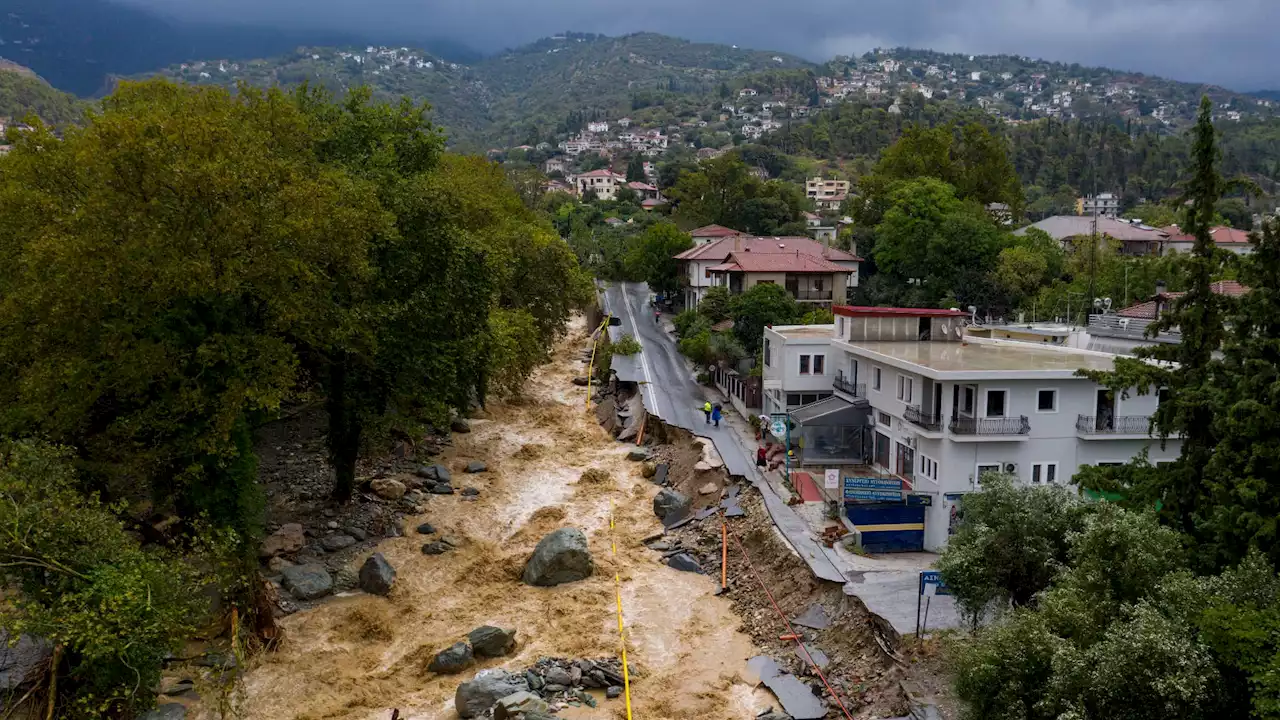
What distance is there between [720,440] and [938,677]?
19.7m

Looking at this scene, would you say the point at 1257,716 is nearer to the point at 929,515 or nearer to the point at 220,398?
the point at 929,515

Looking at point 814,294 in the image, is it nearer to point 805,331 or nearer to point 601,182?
point 805,331

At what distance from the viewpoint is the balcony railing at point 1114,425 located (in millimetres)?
26156

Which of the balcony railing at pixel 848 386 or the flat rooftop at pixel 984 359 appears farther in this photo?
the balcony railing at pixel 848 386

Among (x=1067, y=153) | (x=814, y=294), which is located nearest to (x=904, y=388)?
(x=814, y=294)

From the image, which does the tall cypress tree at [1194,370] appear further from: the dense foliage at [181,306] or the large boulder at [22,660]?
the large boulder at [22,660]

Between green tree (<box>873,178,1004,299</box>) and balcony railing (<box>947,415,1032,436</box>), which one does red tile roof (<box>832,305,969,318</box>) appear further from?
green tree (<box>873,178,1004,299</box>)

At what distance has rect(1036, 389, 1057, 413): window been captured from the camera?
1027 inches

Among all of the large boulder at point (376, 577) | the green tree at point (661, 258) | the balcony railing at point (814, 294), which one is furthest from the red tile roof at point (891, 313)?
the green tree at point (661, 258)

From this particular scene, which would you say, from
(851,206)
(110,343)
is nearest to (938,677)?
(110,343)

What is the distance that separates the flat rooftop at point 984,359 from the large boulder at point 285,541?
782 inches

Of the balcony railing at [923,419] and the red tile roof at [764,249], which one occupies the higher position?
the red tile roof at [764,249]

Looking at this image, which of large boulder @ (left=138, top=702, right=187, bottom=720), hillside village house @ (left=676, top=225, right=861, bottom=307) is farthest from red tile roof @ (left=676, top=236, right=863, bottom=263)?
large boulder @ (left=138, top=702, right=187, bottom=720)

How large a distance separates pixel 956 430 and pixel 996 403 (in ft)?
5.31
